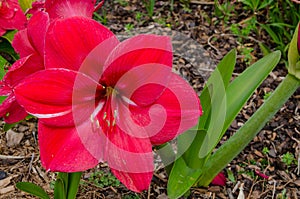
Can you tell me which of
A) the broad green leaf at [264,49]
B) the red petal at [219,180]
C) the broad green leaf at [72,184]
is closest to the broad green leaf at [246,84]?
the red petal at [219,180]

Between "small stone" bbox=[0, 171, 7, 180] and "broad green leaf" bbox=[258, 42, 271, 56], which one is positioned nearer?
"small stone" bbox=[0, 171, 7, 180]

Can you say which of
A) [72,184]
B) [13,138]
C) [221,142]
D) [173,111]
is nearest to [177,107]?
[173,111]

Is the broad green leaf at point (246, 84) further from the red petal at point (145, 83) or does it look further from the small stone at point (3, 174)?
the small stone at point (3, 174)

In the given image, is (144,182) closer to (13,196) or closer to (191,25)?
(13,196)

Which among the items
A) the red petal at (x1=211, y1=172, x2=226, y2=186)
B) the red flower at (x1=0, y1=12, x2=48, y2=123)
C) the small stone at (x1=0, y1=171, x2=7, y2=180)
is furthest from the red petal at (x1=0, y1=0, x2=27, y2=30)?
the red petal at (x1=211, y1=172, x2=226, y2=186)

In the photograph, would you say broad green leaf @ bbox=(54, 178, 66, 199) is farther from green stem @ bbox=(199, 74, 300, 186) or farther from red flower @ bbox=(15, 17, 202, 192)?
green stem @ bbox=(199, 74, 300, 186)

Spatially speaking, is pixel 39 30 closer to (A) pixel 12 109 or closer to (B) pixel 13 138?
(A) pixel 12 109

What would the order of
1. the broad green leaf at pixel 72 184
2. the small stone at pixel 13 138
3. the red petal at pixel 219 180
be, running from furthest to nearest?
1. the small stone at pixel 13 138
2. the red petal at pixel 219 180
3. the broad green leaf at pixel 72 184
